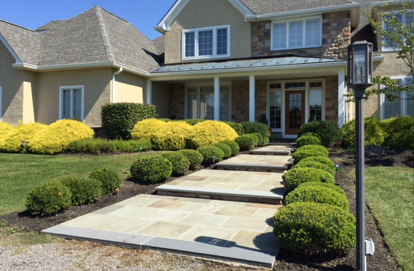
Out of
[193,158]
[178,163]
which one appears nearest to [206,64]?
[193,158]

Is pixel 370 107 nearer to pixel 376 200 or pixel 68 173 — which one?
pixel 376 200

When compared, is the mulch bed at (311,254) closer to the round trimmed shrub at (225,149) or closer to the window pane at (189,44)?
the round trimmed shrub at (225,149)

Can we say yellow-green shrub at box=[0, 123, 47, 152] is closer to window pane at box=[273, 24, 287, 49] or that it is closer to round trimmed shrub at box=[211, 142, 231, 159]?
round trimmed shrub at box=[211, 142, 231, 159]

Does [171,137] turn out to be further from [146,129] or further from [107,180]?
[107,180]

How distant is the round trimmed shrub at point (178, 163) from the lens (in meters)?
7.55

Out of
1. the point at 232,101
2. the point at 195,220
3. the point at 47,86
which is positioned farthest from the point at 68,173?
the point at 232,101

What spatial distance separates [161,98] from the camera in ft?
57.9

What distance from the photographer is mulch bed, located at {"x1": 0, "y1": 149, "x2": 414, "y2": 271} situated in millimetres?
3355

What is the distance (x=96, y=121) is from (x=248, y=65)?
23.1 ft

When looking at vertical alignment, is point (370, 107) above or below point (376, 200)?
above

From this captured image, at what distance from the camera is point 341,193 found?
4535 millimetres

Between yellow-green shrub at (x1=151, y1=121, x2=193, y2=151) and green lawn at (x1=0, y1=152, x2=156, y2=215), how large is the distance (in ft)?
5.39

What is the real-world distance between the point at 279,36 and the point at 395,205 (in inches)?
484

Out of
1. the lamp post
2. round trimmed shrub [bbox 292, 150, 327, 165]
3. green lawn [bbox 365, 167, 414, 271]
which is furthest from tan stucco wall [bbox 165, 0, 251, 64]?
the lamp post
